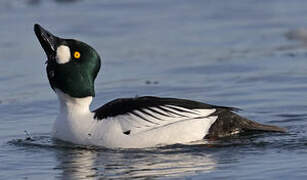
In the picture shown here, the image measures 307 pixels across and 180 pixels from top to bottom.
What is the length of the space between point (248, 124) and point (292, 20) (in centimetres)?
811

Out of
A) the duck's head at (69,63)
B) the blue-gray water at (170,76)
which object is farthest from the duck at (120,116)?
the blue-gray water at (170,76)

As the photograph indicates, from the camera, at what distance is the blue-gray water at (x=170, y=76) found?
9.66 m

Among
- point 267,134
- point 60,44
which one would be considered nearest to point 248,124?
point 267,134

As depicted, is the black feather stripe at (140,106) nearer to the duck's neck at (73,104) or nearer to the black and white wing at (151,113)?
the black and white wing at (151,113)

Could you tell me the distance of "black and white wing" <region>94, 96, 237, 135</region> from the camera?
10406mm

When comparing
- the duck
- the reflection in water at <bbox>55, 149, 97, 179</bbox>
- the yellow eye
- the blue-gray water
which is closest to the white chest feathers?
the duck

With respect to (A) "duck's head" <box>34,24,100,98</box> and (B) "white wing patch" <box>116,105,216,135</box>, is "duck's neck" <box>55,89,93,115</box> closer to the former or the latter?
(A) "duck's head" <box>34,24,100,98</box>

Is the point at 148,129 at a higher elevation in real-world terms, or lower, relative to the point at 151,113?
lower

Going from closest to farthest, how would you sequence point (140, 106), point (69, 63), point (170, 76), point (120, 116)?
point (120, 116) → point (140, 106) → point (69, 63) → point (170, 76)

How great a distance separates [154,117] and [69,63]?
1180 millimetres

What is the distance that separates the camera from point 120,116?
10.4 meters

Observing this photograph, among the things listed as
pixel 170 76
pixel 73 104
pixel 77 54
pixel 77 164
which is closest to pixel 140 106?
pixel 73 104

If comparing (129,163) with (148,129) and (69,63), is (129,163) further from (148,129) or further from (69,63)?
(69,63)

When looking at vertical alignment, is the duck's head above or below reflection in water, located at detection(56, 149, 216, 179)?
above
